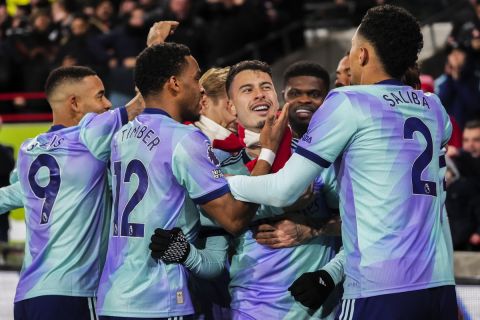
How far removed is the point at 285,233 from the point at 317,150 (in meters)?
0.75

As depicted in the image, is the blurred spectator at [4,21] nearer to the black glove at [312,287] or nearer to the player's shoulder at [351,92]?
the black glove at [312,287]

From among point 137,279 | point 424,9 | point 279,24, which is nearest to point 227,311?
point 137,279

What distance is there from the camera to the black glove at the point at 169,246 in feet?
14.6

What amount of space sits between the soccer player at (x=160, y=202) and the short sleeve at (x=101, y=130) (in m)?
0.29

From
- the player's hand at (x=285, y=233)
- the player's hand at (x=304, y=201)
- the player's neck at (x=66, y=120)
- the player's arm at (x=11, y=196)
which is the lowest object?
the player's arm at (x=11, y=196)

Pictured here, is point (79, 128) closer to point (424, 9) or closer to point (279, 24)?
point (424, 9)

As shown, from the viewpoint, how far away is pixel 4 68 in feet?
50.9

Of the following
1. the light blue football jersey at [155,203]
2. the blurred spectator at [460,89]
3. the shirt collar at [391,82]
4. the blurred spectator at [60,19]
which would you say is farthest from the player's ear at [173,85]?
the blurred spectator at [60,19]

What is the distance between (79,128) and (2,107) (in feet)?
34.6

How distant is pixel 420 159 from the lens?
4.27 metres

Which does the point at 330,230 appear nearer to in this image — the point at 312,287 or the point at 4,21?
the point at 312,287

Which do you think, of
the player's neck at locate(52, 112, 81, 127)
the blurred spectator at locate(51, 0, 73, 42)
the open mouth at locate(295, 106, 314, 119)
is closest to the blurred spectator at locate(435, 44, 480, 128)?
the open mouth at locate(295, 106, 314, 119)

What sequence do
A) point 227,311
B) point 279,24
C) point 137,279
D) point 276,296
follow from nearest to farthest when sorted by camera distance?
point 137,279 < point 276,296 < point 227,311 < point 279,24

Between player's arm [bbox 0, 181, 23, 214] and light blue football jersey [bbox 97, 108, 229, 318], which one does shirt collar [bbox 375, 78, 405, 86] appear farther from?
player's arm [bbox 0, 181, 23, 214]
